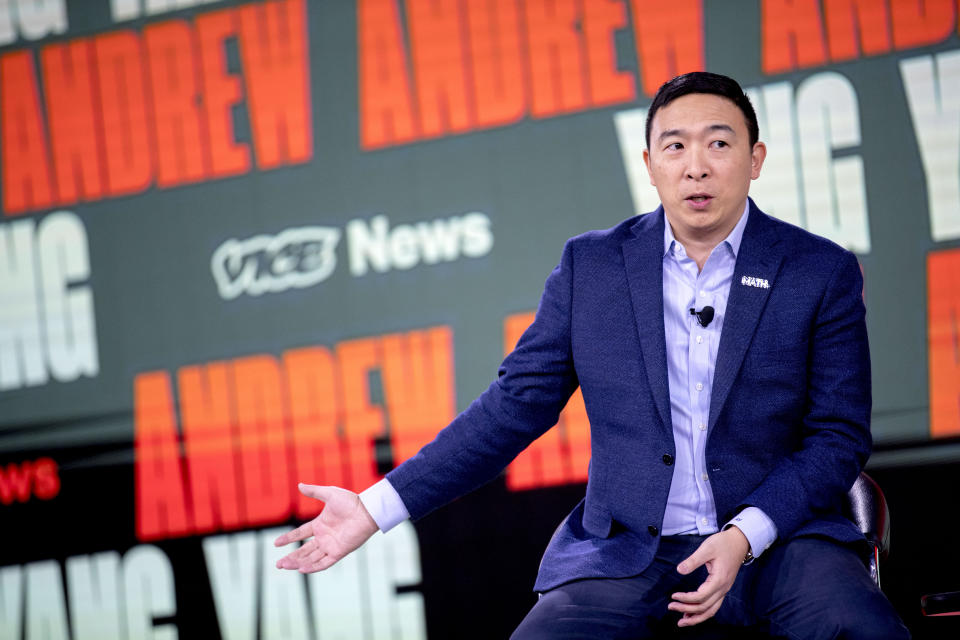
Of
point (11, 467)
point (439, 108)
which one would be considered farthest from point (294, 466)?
point (439, 108)

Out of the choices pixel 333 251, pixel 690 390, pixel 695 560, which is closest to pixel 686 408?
pixel 690 390

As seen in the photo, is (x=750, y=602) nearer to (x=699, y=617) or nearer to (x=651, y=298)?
(x=699, y=617)

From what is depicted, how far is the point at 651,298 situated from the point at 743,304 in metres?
0.16

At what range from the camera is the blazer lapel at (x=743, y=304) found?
1735 millimetres

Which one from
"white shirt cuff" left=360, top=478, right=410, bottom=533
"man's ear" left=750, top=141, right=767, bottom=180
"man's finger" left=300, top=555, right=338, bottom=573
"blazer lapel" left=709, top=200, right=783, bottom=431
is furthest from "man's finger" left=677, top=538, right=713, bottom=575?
"man's ear" left=750, top=141, right=767, bottom=180

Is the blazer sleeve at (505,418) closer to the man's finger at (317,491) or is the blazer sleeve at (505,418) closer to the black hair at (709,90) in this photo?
the man's finger at (317,491)

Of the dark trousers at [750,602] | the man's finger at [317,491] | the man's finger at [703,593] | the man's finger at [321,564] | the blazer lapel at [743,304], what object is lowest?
the dark trousers at [750,602]

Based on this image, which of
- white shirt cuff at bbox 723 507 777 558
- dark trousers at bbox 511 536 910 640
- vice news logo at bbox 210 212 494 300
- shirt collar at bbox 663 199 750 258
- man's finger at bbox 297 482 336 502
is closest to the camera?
dark trousers at bbox 511 536 910 640

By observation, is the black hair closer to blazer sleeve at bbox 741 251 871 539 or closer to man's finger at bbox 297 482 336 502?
blazer sleeve at bbox 741 251 871 539

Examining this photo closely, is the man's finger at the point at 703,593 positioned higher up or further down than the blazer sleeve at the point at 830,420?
further down

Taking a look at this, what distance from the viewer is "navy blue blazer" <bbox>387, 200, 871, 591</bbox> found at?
173cm

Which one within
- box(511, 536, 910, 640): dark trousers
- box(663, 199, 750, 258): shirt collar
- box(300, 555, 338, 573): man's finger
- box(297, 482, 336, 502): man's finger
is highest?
box(663, 199, 750, 258): shirt collar

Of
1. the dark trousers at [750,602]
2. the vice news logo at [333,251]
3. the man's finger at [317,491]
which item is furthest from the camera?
the vice news logo at [333,251]

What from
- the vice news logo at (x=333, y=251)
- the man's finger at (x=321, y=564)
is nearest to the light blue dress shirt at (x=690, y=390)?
the man's finger at (x=321, y=564)
